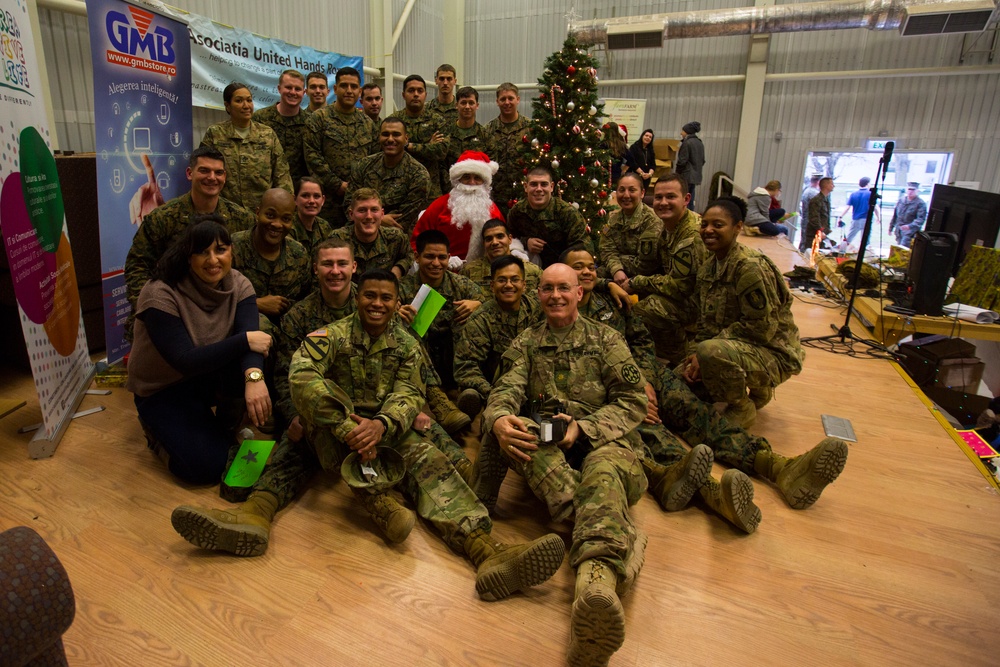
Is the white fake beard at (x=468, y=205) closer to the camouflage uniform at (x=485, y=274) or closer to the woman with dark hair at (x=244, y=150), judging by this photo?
the camouflage uniform at (x=485, y=274)

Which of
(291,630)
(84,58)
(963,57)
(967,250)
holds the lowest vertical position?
(291,630)

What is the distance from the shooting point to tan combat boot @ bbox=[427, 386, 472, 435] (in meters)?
3.15

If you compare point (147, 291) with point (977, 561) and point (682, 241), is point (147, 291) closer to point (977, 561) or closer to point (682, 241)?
point (682, 241)

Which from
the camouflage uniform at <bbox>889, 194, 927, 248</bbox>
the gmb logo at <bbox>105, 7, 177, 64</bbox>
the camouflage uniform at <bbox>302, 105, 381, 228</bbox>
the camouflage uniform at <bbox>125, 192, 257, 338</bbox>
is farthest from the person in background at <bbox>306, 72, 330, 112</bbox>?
the camouflage uniform at <bbox>889, 194, 927, 248</bbox>

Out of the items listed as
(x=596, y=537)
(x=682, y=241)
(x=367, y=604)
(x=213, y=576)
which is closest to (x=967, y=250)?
(x=682, y=241)

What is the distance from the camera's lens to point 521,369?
8.43 feet

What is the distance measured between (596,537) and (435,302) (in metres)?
1.72

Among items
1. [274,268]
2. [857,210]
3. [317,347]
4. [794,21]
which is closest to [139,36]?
[274,268]

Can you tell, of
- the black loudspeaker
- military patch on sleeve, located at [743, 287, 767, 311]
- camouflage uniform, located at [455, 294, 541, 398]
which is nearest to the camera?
military patch on sleeve, located at [743, 287, 767, 311]

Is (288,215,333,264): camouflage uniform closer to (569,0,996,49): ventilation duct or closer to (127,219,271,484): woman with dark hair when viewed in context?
(127,219,271,484): woman with dark hair

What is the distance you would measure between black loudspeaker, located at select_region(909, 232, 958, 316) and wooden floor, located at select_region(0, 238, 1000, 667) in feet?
5.99

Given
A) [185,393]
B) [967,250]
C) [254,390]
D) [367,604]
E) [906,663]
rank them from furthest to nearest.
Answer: [967,250] → [185,393] → [254,390] → [367,604] → [906,663]

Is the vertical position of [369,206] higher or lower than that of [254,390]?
higher

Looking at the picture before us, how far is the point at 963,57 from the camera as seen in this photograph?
9281 mm
